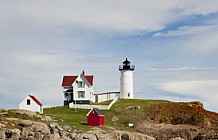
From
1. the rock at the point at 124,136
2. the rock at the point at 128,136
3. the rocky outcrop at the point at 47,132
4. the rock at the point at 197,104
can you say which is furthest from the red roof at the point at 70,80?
the rock at the point at 124,136

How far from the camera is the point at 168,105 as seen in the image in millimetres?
67062

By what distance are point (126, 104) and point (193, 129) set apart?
1184cm

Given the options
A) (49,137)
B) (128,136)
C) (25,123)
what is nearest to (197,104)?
(128,136)

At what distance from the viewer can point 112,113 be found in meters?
62.5

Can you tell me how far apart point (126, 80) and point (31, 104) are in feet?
64.7

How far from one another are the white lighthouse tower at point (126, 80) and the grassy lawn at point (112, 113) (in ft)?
14.5

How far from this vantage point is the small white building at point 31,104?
2395 inches

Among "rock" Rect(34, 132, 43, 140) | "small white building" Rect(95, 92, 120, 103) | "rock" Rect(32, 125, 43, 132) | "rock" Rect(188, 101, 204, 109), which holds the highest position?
"small white building" Rect(95, 92, 120, 103)

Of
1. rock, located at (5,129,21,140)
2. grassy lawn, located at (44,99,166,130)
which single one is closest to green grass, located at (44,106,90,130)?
grassy lawn, located at (44,99,166,130)

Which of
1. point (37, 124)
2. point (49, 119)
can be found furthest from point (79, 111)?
point (37, 124)

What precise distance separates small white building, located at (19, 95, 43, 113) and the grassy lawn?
1377mm

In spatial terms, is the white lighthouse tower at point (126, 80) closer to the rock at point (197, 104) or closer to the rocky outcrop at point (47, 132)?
the rock at point (197, 104)

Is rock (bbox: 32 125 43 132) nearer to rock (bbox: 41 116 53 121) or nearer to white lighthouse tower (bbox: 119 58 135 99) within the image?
rock (bbox: 41 116 53 121)

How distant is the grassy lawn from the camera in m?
55.9
